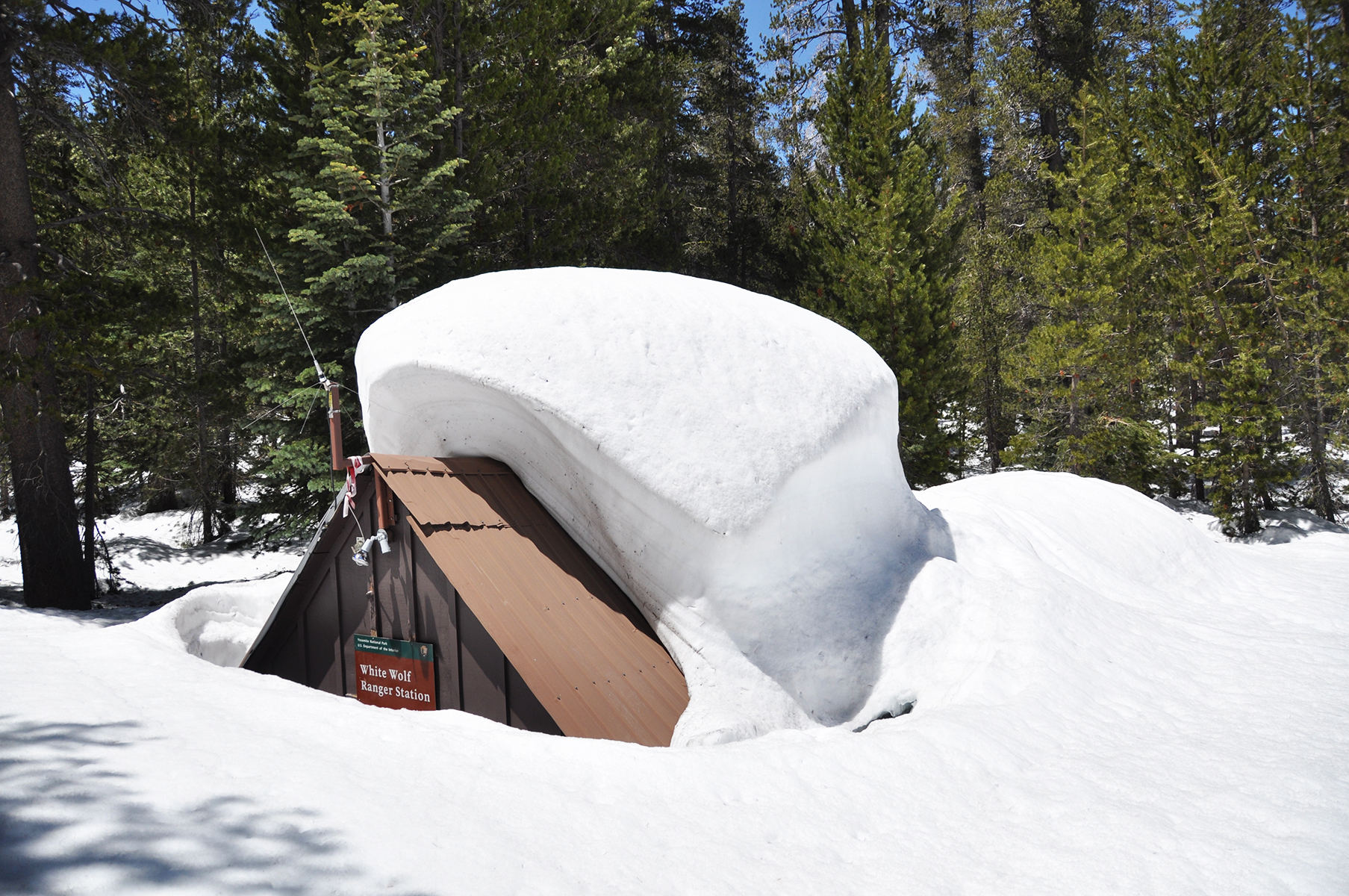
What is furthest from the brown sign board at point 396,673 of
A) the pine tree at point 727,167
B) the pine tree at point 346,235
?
the pine tree at point 727,167

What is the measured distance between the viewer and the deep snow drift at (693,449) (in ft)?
17.7

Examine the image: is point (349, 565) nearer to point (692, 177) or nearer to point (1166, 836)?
point (1166, 836)

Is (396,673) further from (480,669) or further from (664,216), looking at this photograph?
(664,216)

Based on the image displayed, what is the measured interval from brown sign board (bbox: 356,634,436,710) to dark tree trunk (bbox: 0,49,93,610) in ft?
21.0

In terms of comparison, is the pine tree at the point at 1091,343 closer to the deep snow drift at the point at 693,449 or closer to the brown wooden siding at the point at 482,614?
the deep snow drift at the point at 693,449

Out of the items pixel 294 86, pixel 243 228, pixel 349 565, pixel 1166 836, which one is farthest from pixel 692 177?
pixel 1166 836

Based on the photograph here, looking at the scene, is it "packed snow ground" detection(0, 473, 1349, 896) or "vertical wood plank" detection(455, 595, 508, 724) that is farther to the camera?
"vertical wood plank" detection(455, 595, 508, 724)

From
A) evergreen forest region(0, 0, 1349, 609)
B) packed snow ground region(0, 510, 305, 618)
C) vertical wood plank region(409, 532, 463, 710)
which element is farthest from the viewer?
packed snow ground region(0, 510, 305, 618)

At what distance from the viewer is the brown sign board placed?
209 inches

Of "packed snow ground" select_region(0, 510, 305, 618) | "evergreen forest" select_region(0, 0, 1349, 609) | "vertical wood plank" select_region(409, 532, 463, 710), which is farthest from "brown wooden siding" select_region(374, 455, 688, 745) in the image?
"packed snow ground" select_region(0, 510, 305, 618)

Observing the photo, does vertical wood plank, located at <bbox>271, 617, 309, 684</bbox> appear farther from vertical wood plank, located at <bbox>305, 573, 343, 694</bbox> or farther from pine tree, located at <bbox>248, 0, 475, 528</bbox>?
pine tree, located at <bbox>248, 0, 475, 528</bbox>

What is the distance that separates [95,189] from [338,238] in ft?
21.8

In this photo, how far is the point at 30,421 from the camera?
9070mm

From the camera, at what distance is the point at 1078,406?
580 inches
